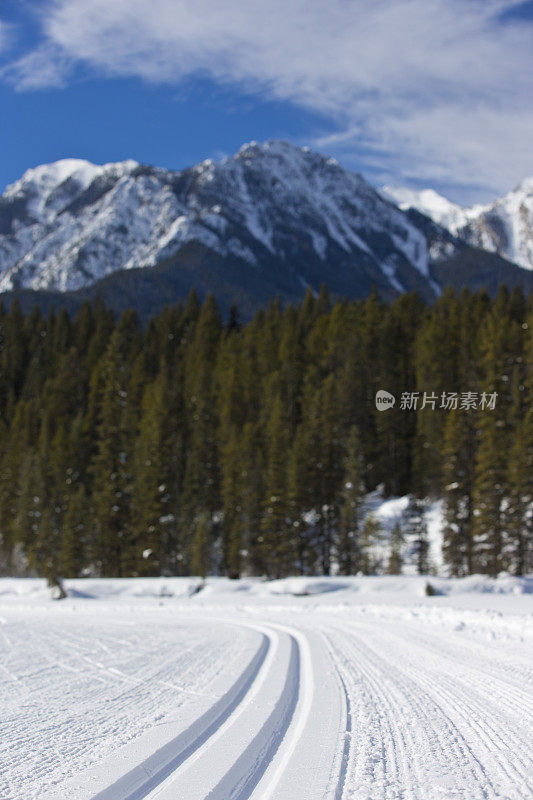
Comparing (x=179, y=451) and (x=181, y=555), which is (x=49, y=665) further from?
(x=179, y=451)

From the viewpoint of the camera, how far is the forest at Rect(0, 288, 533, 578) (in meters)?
37.6

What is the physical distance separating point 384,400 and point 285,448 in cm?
1298

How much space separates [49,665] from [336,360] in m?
53.0

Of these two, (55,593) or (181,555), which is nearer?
(55,593)

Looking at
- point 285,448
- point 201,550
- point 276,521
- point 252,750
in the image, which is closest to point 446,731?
point 252,750

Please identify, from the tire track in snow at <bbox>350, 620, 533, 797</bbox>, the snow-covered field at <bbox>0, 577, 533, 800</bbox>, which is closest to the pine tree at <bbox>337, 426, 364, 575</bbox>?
the snow-covered field at <bbox>0, 577, 533, 800</bbox>

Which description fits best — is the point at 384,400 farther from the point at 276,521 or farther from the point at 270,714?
the point at 270,714

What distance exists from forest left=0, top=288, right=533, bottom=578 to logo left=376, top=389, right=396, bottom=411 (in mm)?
616

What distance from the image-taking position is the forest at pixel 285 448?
37.6m

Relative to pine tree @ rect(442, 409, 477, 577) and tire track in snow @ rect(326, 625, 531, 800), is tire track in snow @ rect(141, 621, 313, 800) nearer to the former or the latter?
tire track in snow @ rect(326, 625, 531, 800)

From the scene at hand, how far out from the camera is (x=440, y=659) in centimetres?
827

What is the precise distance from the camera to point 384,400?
5244cm

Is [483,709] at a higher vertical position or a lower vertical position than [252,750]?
lower

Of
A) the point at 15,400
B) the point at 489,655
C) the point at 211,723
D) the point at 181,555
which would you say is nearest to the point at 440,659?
the point at 489,655
